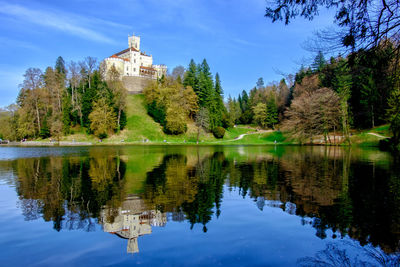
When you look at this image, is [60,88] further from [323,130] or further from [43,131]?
[323,130]

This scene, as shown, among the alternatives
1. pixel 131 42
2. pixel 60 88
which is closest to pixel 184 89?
pixel 60 88

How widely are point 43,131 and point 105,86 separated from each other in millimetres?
18082

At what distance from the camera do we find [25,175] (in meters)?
17.2

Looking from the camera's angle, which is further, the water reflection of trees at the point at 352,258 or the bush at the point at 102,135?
the bush at the point at 102,135

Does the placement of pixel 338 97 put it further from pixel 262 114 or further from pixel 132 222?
pixel 262 114

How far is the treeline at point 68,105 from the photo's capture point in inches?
2453

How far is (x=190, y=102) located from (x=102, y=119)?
23.0m

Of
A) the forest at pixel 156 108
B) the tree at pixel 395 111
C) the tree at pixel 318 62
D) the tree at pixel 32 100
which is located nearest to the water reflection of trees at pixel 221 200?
the tree at pixel 395 111

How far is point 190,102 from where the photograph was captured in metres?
70.6

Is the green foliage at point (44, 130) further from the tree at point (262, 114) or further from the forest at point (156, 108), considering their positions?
the tree at point (262, 114)

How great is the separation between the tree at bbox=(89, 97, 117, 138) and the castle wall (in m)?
27.9

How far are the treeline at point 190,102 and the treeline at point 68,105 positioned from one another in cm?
983

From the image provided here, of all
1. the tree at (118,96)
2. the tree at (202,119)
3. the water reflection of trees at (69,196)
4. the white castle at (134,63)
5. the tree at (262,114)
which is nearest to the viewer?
the water reflection of trees at (69,196)

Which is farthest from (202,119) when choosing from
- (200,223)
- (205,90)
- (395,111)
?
(200,223)
